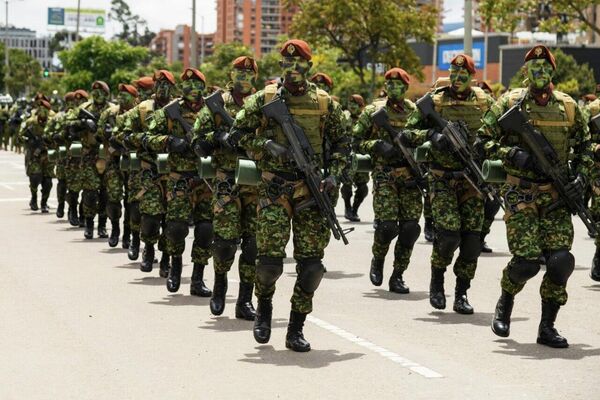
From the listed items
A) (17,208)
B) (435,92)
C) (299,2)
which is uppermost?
(299,2)

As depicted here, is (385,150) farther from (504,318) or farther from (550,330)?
(550,330)

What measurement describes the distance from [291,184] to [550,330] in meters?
2.01

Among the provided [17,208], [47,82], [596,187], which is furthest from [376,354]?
[47,82]

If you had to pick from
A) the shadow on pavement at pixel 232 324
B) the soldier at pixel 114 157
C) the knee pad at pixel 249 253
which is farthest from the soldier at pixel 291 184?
the soldier at pixel 114 157

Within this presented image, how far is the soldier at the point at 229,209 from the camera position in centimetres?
950

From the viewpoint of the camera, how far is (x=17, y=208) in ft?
71.1

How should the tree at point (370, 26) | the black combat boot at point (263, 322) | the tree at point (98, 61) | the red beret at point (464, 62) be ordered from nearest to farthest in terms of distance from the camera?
1. the black combat boot at point (263, 322)
2. the red beret at point (464, 62)
3. the tree at point (370, 26)
4. the tree at point (98, 61)

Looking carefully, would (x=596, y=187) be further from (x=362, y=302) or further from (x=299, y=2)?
(x=299, y=2)

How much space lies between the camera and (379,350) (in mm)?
8398

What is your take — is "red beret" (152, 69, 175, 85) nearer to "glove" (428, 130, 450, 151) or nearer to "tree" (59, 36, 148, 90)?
"glove" (428, 130, 450, 151)

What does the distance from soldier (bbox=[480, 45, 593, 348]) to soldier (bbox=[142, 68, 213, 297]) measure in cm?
302

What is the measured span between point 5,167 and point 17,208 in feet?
49.0

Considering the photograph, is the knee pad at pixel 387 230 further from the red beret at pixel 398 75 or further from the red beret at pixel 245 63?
the red beret at pixel 245 63

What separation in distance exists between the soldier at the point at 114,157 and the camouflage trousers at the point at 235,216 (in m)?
4.53
